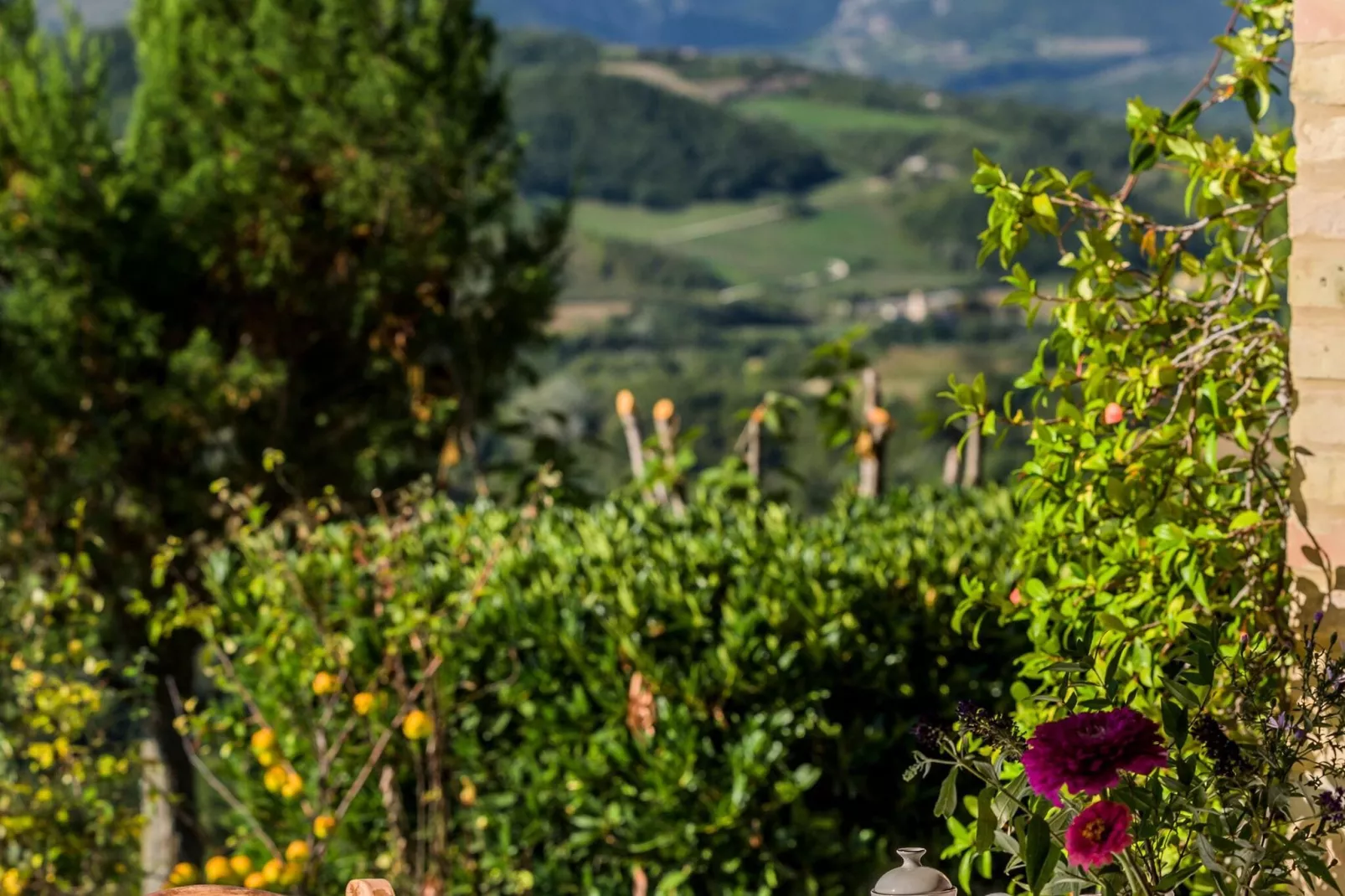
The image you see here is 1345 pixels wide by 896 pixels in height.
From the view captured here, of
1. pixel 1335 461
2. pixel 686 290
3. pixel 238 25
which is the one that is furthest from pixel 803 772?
pixel 686 290


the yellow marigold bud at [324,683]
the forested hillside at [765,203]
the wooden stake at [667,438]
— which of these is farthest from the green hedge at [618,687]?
the forested hillside at [765,203]


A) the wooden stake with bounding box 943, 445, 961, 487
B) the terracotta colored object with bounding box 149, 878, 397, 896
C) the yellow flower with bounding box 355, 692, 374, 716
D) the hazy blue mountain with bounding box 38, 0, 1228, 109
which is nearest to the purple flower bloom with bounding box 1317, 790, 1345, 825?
the terracotta colored object with bounding box 149, 878, 397, 896

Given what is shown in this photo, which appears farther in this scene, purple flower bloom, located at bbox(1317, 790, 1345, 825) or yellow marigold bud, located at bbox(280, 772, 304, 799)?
yellow marigold bud, located at bbox(280, 772, 304, 799)

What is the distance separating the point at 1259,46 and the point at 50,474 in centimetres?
450

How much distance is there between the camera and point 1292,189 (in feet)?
7.65

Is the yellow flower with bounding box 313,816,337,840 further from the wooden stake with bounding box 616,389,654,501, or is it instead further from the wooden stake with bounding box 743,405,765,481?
the wooden stake with bounding box 743,405,765,481

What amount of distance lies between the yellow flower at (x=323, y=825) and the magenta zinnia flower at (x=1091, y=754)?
254 centimetres

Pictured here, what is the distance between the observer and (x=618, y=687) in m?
3.82

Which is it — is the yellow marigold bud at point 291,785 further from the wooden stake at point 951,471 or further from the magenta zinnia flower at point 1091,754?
the wooden stake at point 951,471

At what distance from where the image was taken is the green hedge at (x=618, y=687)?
3.74 metres

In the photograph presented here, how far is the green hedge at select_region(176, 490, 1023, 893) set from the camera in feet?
12.3

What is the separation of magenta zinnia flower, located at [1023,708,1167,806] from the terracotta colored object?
762 mm

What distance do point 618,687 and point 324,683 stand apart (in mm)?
739

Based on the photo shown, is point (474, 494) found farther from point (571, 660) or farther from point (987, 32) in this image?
point (987, 32)
